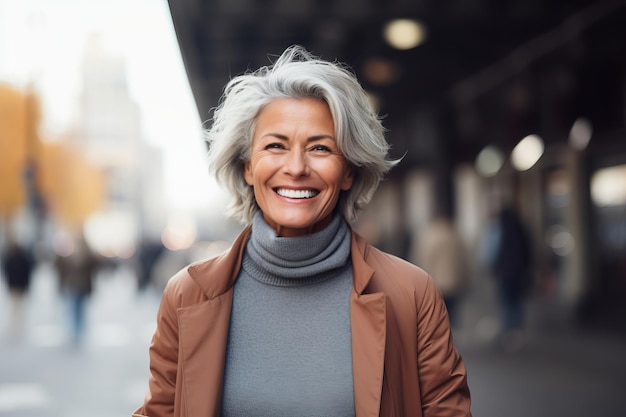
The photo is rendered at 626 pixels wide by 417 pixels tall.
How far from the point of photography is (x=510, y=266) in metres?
11.1

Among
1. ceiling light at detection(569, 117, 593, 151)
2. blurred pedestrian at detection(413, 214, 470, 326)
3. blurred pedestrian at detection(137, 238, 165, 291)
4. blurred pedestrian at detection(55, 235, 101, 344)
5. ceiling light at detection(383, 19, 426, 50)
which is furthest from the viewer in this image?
blurred pedestrian at detection(137, 238, 165, 291)

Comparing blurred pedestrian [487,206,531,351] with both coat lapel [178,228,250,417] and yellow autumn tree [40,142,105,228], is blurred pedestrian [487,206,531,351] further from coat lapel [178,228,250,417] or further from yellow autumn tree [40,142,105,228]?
yellow autumn tree [40,142,105,228]

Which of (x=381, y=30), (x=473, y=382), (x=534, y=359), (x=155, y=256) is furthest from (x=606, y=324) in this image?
(x=155, y=256)

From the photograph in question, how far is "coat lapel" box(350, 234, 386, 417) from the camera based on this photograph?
2.29m

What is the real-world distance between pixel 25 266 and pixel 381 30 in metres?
7.71

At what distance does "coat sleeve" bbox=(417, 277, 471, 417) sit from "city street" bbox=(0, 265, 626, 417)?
4625 millimetres

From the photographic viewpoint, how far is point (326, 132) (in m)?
2.41

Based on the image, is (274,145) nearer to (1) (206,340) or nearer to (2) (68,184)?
(1) (206,340)

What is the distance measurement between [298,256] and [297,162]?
0.31 m

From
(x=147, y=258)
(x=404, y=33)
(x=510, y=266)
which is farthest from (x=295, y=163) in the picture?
(x=147, y=258)

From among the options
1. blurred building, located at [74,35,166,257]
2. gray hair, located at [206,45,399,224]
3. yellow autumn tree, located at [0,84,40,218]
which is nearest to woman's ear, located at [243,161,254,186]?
gray hair, located at [206,45,399,224]

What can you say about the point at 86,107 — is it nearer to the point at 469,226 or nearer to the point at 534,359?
the point at 469,226

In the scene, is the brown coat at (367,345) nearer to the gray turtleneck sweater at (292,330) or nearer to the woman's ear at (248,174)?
the gray turtleneck sweater at (292,330)

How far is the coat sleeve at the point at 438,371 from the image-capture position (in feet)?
7.84
